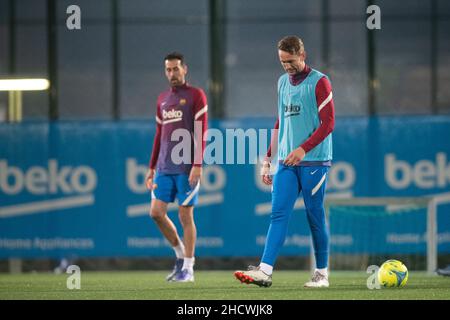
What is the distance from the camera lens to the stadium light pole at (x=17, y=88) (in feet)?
57.1

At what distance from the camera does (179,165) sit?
37.5 feet

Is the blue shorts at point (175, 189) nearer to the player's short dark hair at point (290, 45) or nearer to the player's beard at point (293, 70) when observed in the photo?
the player's beard at point (293, 70)

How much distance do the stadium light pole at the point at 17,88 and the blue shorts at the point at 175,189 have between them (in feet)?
19.6

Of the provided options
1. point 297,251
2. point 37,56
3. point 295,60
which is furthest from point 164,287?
point 37,56

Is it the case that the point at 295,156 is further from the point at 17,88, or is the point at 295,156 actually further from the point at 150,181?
the point at 17,88

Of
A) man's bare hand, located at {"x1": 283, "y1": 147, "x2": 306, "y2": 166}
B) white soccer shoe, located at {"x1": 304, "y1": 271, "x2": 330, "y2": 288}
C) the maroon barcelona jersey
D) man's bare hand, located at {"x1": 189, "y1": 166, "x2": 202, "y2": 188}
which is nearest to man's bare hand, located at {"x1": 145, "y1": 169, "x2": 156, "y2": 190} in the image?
the maroon barcelona jersey

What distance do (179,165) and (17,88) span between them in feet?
22.0

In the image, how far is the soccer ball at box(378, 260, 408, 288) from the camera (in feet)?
32.7

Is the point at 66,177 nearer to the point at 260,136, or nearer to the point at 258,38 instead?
the point at 260,136

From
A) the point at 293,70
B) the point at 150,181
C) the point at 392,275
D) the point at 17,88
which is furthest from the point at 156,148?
the point at 17,88

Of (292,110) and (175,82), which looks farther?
(175,82)

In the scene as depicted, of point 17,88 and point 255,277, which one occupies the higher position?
point 17,88

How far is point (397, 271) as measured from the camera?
9.99 m

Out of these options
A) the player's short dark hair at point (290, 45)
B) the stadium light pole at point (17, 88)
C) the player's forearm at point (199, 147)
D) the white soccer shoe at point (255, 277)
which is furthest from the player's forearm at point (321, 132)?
the stadium light pole at point (17, 88)
